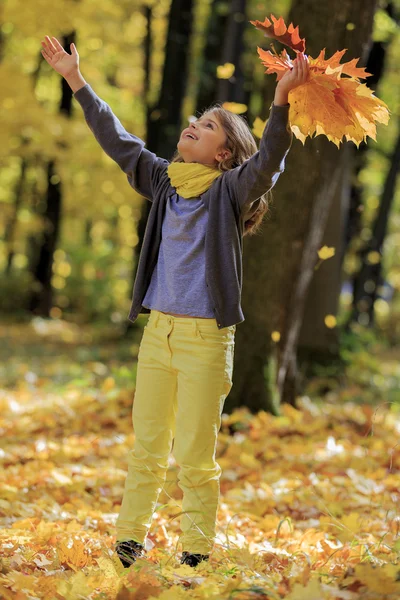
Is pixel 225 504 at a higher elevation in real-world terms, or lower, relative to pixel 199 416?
lower

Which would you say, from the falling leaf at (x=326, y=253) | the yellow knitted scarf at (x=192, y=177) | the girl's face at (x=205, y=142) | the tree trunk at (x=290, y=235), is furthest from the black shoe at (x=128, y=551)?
the tree trunk at (x=290, y=235)

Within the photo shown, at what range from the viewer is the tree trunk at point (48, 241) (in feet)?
52.1

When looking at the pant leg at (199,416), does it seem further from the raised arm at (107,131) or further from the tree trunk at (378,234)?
the tree trunk at (378,234)

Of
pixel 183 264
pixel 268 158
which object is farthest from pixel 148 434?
pixel 268 158

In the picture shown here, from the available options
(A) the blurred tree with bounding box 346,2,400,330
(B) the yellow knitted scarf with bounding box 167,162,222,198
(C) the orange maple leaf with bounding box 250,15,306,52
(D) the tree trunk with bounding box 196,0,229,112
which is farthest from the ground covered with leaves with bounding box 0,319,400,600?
(A) the blurred tree with bounding box 346,2,400,330

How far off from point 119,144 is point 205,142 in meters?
0.41

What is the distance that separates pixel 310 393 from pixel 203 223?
5.85 m

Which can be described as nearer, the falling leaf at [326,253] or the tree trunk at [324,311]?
the falling leaf at [326,253]

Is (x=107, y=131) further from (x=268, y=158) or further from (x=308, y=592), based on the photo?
(x=308, y=592)

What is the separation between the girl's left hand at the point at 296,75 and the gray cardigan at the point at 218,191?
8 centimetres

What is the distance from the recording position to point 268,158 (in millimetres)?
2742

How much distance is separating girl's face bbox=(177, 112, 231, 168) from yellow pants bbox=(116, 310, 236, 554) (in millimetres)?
669

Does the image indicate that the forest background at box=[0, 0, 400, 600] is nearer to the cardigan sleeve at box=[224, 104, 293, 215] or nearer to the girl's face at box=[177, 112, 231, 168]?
the cardigan sleeve at box=[224, 104, 293, 215]

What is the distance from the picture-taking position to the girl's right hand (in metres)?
3.29
